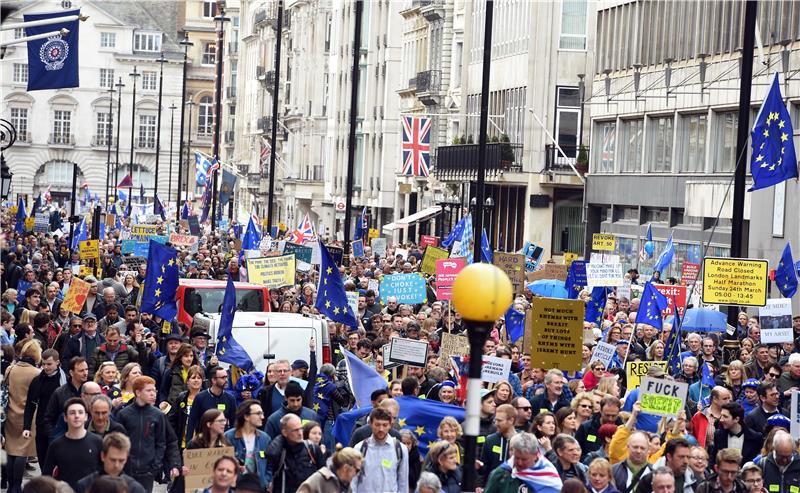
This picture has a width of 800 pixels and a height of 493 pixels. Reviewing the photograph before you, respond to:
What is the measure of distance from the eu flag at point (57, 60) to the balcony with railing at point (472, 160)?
31486 millimetres

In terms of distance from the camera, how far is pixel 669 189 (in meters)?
47.2

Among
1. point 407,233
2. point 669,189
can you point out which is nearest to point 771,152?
point 669,189

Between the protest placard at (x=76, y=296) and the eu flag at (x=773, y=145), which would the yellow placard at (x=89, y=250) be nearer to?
the protest placard at (x=76, y=296)

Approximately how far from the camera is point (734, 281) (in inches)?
844

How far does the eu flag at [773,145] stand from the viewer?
2258cm

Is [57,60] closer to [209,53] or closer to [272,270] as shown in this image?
[272,270]

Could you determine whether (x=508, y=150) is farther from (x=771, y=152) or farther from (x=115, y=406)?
(x=115, y=406)

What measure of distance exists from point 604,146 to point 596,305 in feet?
85.5

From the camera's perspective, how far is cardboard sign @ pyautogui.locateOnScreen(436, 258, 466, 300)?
25.4m

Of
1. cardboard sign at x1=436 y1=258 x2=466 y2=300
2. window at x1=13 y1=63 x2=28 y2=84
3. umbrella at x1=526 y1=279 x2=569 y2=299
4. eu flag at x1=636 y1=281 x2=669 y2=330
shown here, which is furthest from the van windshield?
window at x1=13 y1=63 x2=28 y2=84

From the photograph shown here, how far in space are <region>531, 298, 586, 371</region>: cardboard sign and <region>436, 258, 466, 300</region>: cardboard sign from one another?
7.57 meters

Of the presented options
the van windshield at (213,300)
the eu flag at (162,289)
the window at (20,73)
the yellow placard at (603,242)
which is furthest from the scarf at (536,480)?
the window at (20,73)

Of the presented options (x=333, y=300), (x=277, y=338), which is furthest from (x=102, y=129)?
(x=277, y=338)

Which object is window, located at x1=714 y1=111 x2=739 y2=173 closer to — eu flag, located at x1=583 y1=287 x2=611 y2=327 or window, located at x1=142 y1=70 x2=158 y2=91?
eu flag, located at x1=583 y1=287 x2=611 y2=327
